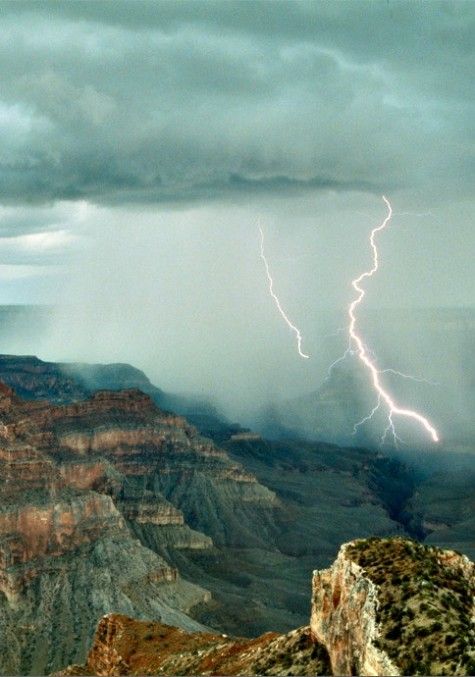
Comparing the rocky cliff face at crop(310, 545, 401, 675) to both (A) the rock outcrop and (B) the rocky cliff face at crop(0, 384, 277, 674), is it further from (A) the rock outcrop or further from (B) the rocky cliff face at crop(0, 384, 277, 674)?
(B) the rocky cliff face at crop(0, 384, 277, 674)

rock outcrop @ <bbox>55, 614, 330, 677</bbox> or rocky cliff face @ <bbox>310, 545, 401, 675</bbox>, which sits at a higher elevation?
rocky cliff face @ <bbox>310, 545, 401, 675</bbox>

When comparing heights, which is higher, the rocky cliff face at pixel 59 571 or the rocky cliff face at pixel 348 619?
the rocky cliff face at pixel 348 619

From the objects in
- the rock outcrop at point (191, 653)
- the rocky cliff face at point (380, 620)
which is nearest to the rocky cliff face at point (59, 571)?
the rock outcrop at point (191, 653)

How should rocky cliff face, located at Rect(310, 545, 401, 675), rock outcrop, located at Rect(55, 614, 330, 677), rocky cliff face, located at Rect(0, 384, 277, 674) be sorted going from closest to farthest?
rocky cliff face, located at Rect(310, 545, 401, 675) → rock outcrop, located at Rect(55, 614, 330, 677) → rocky cliff face, located at Rect(0, 384, 277, 674)

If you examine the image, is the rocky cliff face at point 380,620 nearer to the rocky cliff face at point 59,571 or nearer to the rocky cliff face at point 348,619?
the rocky cliff face at point 348,619

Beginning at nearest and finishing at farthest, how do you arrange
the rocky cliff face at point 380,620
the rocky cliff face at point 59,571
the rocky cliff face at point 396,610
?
1. the rocky cliff face at point 396,610
2. the rocky cliff face at point 380,620
3. the rocky cliff face at point 59,571

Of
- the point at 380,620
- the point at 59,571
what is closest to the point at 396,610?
the point at 380,620

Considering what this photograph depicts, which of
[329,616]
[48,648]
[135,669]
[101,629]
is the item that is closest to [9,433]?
[48,648]

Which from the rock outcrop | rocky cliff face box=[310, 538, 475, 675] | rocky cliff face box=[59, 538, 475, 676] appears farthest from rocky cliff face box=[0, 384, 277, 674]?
rocky cliff face box=[310, 538, 475, 675]

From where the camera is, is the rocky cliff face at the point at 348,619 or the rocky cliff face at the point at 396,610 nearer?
the rocky cliff face at the point at 396,610
